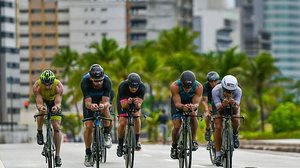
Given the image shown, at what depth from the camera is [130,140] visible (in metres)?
20.1

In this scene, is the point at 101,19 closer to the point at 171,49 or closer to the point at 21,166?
the point at 171,49

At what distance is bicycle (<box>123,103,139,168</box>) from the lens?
20109 millimetres

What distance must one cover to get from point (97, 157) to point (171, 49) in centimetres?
9061

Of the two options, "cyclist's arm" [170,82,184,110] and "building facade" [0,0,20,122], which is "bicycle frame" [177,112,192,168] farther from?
"building facade" [0,0,20,122]

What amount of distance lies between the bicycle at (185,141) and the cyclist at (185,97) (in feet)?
0.51

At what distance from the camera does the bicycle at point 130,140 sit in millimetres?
20109

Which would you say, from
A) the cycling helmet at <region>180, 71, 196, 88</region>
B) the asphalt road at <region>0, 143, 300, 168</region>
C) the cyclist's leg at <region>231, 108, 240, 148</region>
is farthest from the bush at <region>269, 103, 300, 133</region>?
the cycling helmet at <region>180, 71, 196, 88</region>

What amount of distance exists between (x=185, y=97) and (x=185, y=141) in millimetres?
862

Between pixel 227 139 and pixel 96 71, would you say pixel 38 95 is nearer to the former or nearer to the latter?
pixel 96 71

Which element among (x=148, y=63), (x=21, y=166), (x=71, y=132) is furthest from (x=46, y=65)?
(x=21, y=166)

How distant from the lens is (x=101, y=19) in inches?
7564

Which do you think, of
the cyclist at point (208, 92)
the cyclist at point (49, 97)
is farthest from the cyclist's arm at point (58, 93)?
the cyclist at point (208, 92)

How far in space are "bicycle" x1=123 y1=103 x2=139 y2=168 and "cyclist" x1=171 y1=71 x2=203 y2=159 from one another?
0.78 meters

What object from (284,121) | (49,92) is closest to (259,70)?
(284,121)
